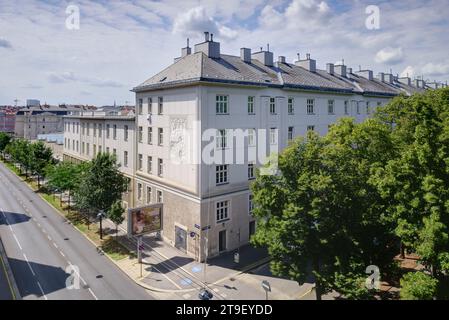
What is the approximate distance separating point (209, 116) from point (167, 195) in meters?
10.5

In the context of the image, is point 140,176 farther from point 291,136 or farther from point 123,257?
point 291,136

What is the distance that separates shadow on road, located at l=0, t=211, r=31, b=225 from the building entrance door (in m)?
22.6

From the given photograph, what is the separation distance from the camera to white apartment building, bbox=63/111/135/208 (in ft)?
154

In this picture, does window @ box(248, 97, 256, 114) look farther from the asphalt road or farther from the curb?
the curb

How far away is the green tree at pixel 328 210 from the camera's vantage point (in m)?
21.2

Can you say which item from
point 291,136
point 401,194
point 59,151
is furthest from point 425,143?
point 59,151

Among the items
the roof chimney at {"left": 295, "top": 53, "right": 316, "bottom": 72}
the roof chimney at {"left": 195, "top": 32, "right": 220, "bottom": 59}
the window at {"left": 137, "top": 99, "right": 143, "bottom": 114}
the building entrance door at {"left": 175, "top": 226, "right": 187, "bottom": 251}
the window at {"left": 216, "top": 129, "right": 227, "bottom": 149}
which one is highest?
the roof chimney at {"left": 295, "top": 53, "right": 316, "bottom": 72}

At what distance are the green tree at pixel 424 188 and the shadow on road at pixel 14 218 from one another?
43.8m

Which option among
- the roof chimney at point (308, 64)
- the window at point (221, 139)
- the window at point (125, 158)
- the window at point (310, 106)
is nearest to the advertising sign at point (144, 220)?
the window at point (221, 139)

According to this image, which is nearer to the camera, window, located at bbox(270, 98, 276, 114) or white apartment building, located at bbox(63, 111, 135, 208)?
window, located at bbox(270, 98, 276, 114)

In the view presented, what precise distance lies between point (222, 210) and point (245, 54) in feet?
64.5

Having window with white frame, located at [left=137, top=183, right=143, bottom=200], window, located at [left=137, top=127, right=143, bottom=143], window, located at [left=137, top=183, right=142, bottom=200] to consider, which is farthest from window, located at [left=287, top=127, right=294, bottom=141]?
window, located at [left=137, top=183, right=142, bottom=200]

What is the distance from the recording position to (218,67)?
36.1 metres

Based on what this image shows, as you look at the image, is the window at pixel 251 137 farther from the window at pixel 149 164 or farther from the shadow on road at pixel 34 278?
the shadow on road at pixel 34 278
